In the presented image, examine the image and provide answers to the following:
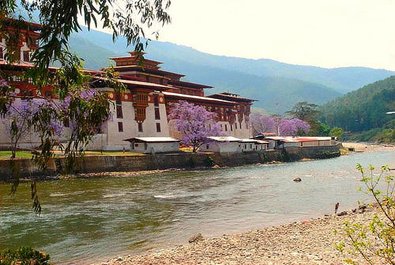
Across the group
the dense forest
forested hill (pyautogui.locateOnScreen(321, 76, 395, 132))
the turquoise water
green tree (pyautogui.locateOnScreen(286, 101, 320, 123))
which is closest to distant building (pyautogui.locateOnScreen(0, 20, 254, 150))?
the turquoise water

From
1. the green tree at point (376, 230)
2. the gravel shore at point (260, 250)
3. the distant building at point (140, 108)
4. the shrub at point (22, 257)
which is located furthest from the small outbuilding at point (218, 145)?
the shrub at point (22, 257)

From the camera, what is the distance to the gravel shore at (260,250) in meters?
12.8


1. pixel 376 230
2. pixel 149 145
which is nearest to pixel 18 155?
pixel 149 145

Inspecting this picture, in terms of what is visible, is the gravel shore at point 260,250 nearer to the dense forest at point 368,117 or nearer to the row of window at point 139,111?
the row of window at point 139,111

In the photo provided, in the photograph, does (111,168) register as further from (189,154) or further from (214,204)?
(214,204)

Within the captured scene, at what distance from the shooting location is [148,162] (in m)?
55.5

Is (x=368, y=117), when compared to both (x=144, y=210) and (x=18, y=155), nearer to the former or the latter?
(x=18, y=155)

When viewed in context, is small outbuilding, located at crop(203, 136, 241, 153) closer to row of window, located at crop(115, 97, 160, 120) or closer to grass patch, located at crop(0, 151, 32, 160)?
row of window, located at crop(115, 97, 160, 120)

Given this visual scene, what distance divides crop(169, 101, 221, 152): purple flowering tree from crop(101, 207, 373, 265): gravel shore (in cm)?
5004

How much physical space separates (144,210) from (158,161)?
31.2 metres

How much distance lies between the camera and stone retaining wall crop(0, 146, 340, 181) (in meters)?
42.2

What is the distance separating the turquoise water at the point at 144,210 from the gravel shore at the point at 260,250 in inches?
82.2

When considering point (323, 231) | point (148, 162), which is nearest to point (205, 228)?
point (323, 231)

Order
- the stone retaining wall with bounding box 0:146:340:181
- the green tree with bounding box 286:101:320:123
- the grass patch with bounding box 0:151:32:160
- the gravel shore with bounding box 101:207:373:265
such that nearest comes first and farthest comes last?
the gravel shore with bounding box 101:207:373:265 < the stone retaining wall with bounding box 0:146:340:181 < the grass patch with bounding box 0:151:32:160 < the green tree with bounding box 286:101:320:123
